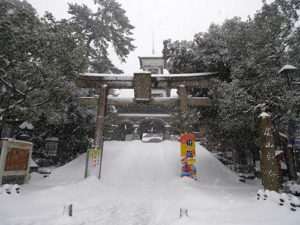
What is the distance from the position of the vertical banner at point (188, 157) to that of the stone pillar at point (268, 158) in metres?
3.63

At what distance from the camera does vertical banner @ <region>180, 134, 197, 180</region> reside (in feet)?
32.1

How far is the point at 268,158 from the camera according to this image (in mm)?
6520

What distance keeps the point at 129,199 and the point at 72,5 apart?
19.1 meters

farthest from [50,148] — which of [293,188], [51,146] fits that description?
[293,188]

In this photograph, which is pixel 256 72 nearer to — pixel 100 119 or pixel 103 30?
pixel 100 119

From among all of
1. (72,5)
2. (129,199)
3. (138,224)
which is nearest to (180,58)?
(129,199)

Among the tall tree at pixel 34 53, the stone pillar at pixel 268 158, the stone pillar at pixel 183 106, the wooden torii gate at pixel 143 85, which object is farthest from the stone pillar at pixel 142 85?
the stone pillar at pixel 268 158

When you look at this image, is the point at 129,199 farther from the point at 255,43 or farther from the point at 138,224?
the point at 255,43

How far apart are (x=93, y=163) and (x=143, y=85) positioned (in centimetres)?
480

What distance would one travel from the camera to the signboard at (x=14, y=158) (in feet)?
24.9

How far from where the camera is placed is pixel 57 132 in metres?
15.8

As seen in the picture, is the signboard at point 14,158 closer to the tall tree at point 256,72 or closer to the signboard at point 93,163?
the signboard at point 93,163

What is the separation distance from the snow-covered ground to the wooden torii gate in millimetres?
2770

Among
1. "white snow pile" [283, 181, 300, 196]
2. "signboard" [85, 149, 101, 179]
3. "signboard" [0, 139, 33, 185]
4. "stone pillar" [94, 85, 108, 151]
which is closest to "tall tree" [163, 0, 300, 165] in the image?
"white snow pile" [283, 181, 300, 196]
